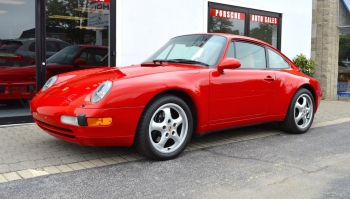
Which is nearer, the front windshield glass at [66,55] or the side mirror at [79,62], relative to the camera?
the front windshield glass at [66,55]

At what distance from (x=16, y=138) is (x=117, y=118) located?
2.16 metres

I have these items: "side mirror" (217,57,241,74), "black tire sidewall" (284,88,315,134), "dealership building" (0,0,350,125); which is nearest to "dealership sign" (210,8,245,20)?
"dealership building" (0,0,350,125)

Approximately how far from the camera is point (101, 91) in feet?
12.3

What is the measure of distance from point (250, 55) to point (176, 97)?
5.33 ft

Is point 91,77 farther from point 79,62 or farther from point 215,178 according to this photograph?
point 79,62

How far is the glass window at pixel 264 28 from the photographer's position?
10.3 meters

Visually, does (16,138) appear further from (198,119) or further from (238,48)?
(238,48)

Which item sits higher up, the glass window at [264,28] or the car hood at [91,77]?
the glass window at [264,28]

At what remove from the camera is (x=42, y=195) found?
307 cm

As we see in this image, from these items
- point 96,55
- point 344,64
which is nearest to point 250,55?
point 96,55

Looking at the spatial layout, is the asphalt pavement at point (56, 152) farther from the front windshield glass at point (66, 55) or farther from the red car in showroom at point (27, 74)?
the front windshield glass at point (66, 55)

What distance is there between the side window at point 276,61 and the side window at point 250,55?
0.48 feet

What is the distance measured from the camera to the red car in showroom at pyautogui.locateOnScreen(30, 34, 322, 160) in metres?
3.71

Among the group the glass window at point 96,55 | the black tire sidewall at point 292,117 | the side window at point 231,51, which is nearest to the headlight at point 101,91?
the side window at point 231,51
